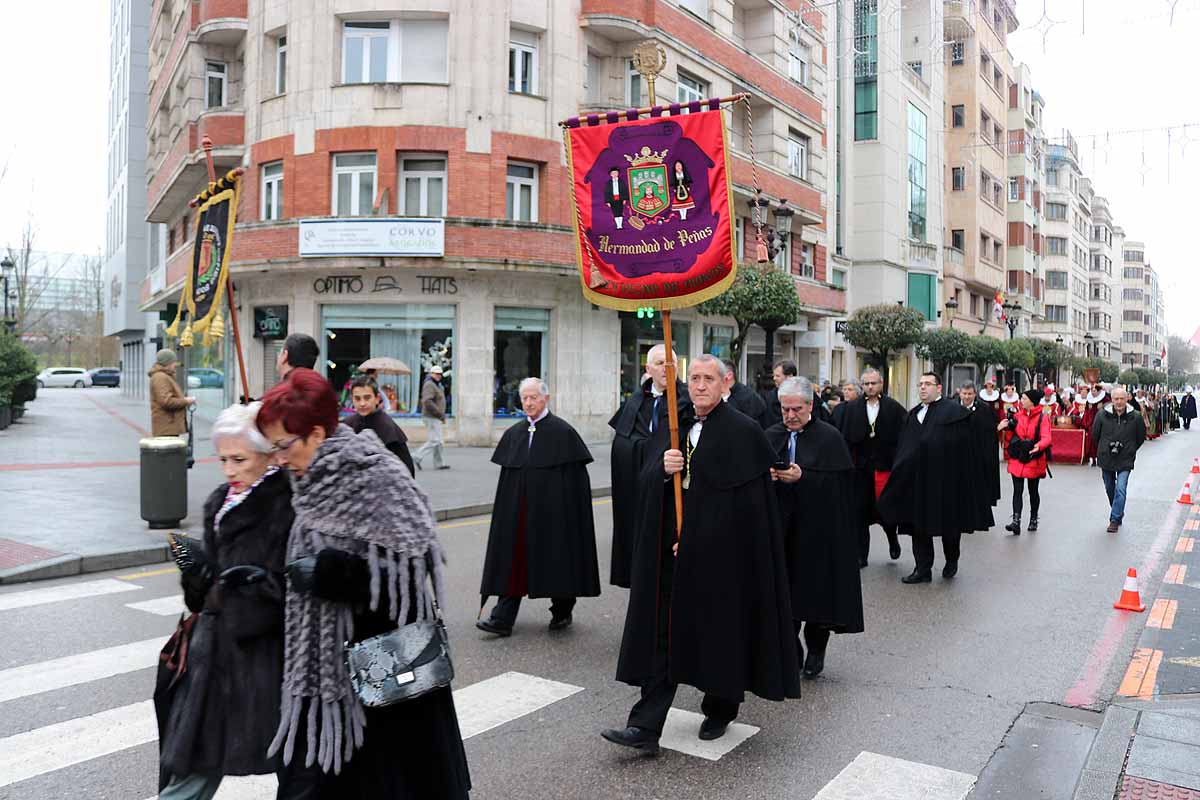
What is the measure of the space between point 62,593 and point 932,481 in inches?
293

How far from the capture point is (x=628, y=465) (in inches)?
295

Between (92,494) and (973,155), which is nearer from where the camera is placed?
(92,494)

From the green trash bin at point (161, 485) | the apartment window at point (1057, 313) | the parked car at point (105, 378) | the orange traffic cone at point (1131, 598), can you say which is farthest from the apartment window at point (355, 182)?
the apartment window at point (1057, 313)

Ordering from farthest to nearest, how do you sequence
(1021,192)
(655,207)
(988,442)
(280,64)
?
(1021,192), (280,64), (988,442), (655,207)

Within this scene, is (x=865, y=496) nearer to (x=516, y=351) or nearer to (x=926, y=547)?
(x=926, y=547)

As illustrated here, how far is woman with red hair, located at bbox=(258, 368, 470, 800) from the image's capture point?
8.96ft

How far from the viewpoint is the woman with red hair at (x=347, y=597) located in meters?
2.73

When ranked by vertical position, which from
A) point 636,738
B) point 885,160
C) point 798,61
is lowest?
point 636,738

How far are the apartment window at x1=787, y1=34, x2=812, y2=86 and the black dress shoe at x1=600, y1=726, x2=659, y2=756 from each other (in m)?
30.3

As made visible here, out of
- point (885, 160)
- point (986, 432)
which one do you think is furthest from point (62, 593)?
point (885, 160)

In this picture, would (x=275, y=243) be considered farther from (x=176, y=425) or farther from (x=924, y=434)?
(x=924, y=434)

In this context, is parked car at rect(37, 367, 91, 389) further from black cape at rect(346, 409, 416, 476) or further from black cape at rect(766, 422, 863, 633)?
black cape at rect(766, 422, 863, 633)

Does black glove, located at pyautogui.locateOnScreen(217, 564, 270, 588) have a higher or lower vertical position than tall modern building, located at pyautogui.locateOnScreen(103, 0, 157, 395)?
lower

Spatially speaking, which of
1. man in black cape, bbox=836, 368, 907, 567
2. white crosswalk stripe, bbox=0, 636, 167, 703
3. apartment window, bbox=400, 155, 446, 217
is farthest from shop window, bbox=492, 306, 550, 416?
white crosswalk stripe, bbox=0, 636, 167, 703
